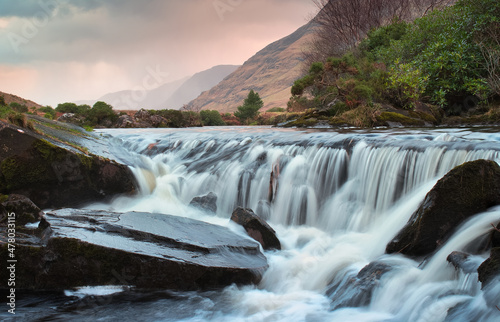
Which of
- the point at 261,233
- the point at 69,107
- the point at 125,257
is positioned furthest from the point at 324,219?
the point at 69,107

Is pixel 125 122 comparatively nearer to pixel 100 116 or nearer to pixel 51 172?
pixel 100 116

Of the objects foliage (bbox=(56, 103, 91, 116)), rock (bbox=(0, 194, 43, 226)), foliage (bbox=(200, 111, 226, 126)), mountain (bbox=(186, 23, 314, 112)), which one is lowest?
rock (bbox=(0, 194, 43, 226))

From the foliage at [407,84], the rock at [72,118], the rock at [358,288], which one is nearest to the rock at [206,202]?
the rock at [358,288]

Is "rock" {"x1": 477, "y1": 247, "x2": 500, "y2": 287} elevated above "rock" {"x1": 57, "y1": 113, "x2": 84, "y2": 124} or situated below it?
below

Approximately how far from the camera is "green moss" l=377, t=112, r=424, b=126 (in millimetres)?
14274

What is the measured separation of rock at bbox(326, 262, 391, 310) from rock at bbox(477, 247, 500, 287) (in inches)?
45.4

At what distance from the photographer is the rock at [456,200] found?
4465mm

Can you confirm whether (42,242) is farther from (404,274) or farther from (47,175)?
(404,274)

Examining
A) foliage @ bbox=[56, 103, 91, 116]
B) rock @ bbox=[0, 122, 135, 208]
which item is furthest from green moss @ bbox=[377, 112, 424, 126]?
foliage @ bbox=[56, 103, 91, 116]

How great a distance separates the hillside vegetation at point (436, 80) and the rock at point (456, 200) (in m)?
9.66

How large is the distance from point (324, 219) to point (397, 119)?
30.9 ft

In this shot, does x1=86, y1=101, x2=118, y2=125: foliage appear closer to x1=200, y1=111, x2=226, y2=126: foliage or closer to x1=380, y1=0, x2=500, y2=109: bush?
x1=200, y1=111, x2=226, y2=126: foliage

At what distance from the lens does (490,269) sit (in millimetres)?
3268

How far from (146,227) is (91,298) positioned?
50.1 inches
